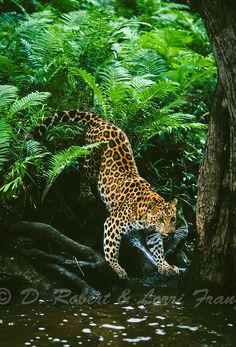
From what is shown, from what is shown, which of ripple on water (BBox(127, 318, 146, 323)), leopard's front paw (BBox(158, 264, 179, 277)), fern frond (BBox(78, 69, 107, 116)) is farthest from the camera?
fern frond (BBox(78, 69, 107, 116))

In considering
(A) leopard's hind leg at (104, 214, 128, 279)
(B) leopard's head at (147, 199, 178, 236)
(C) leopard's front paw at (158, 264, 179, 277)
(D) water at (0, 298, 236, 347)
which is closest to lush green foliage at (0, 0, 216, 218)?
(A) leopard's hind leg at (104, 214, 128, 279)

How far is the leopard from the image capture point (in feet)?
25.7

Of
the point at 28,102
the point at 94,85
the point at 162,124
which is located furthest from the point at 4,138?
the point at 162,124

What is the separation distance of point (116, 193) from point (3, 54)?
10.8ft

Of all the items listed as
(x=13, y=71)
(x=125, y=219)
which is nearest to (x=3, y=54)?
(x=13, y=71)

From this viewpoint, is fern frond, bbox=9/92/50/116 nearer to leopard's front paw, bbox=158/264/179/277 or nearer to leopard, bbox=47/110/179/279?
leopard, bbox=47/110/179/279

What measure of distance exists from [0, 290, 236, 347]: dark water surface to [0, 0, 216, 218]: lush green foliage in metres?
1.52

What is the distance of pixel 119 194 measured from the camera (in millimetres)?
8359

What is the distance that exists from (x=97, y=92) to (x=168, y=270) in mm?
2685

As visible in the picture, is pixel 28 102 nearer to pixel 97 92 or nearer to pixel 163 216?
pixel 97 92

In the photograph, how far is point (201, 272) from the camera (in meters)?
7.37

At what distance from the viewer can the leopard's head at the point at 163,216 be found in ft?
25.4

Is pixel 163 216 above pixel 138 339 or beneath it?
above

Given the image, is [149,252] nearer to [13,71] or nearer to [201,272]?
[201,272]
